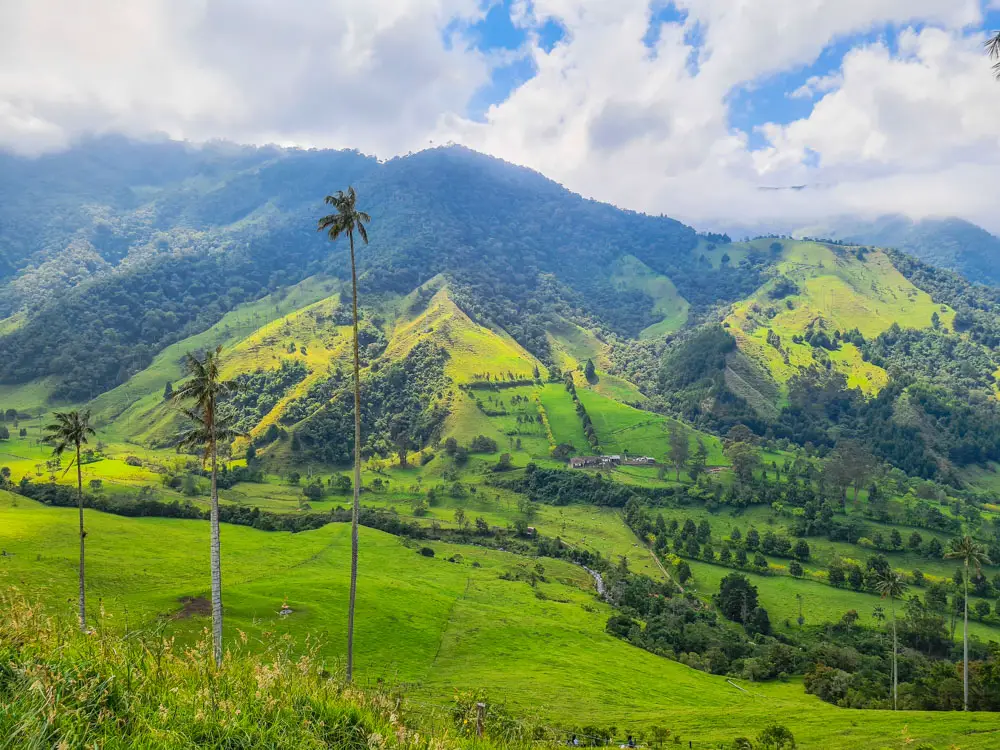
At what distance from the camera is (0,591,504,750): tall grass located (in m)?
5.68

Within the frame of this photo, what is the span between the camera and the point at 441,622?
234 feet

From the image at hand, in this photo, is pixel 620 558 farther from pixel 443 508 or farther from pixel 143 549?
pixel 143 549

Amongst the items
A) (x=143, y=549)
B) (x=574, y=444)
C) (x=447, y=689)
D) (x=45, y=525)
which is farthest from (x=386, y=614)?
(x=574, y=444)

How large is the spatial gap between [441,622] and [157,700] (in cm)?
6995

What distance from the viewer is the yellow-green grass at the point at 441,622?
45094 mm

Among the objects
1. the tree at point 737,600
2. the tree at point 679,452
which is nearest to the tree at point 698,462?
the tree at point 679,452

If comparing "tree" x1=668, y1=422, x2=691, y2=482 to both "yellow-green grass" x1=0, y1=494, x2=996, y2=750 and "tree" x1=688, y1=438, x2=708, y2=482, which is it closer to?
"tree" x1=688, y1=438, x2=708, y2=482

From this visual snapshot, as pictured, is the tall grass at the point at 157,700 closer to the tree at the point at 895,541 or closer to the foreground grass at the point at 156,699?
the foreground grass at the point at 156,699

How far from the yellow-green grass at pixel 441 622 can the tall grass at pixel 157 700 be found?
28520 millimetres

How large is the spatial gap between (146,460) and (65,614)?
Answer: 191 metres

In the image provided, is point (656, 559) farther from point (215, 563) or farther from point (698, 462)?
point (215, 563)

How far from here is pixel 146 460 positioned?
170625mm

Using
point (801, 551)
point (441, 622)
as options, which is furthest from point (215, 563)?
point (801, 551)

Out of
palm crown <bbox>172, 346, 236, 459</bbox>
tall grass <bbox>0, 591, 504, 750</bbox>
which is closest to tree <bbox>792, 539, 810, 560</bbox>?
palm crown <bbox>172, 346, 236, 459</bbox>
